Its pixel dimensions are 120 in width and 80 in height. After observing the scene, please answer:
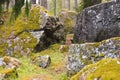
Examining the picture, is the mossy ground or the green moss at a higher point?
the green moss

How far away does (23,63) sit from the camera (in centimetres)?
1382

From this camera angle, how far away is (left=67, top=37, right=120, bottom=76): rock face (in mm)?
10180

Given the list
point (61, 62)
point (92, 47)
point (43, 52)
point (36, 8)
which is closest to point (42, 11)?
point (36, 8)

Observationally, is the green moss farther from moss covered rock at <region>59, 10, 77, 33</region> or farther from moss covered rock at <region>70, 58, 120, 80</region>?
moss covered rock at <region>59, 10, 77, 33</region>

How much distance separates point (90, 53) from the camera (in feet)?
35.4

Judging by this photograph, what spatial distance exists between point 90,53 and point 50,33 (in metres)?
6.94

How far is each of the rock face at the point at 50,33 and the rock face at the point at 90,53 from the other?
5241 millimetres

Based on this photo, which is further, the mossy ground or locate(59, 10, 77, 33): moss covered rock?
locate(59, 10, 77, 33): moss covered rock

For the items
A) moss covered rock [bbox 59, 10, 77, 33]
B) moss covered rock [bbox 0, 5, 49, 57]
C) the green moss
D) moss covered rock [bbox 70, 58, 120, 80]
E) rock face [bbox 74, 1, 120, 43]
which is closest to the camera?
moss covered rock [bbox 70, 58, 120, 80]

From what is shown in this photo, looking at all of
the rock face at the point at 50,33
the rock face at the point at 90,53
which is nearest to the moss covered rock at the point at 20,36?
the rock face at the point at 50,33

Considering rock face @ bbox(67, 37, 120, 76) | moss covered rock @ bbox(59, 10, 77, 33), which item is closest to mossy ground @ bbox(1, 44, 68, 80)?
rock face @ bbox(67, 37, 120, 76)

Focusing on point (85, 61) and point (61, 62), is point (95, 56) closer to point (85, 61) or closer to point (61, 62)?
point (85, 61)

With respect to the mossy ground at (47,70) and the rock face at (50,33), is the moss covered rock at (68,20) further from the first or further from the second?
the mossy ground at (47,70)

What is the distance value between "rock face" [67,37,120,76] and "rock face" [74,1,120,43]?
5.30ft
